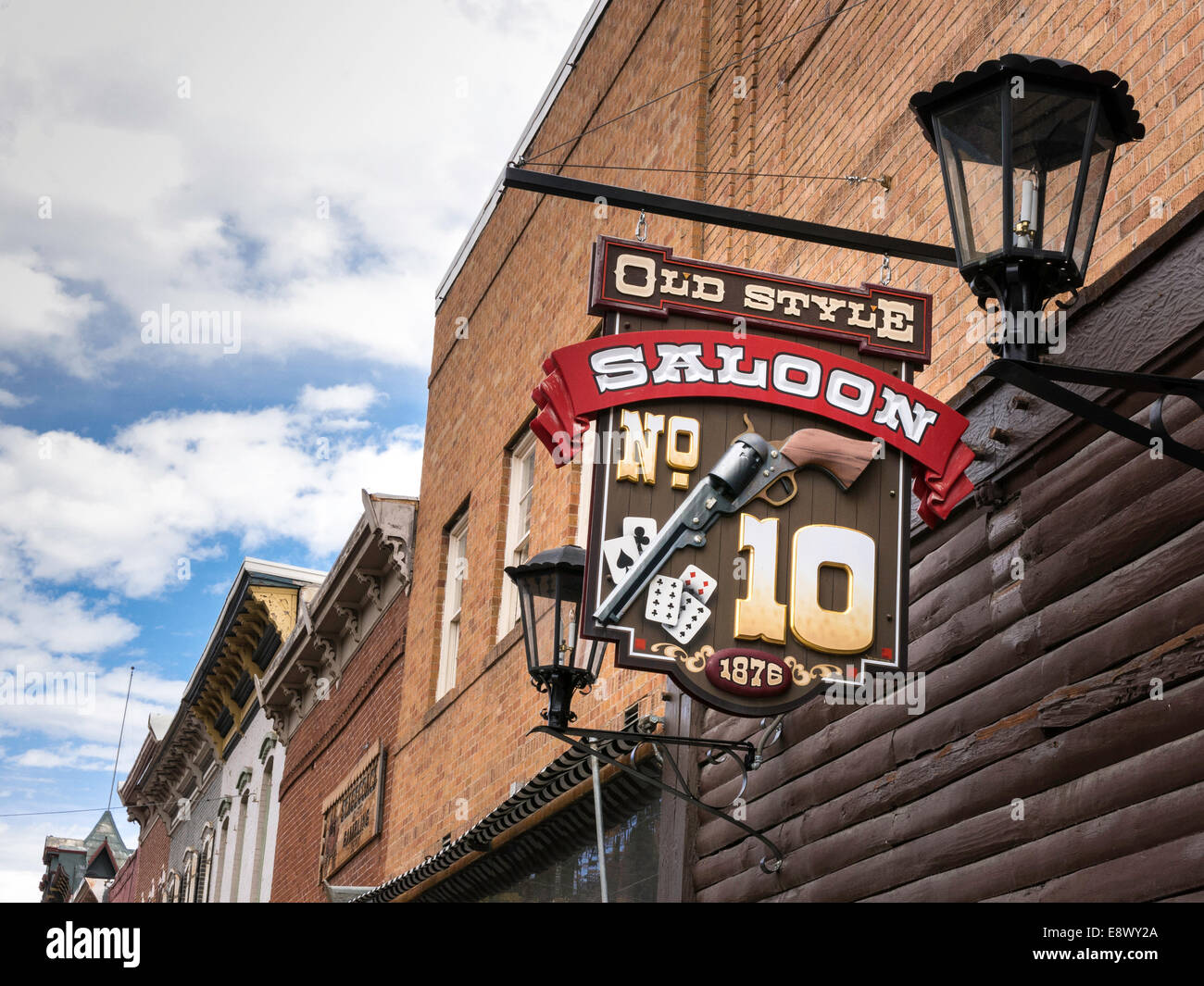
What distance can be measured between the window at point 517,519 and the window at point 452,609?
1351mm

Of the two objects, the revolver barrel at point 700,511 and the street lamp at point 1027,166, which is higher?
the street lamp at point 1027,166

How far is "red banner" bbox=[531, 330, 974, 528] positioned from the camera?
20.2 ft

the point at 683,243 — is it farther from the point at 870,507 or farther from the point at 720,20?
the point at 870,507

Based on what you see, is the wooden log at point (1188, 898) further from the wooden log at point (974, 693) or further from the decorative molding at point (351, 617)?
the decorative molding at point (351, 617)

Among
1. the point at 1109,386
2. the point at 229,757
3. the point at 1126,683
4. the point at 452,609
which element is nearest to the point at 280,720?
the point at 229,757

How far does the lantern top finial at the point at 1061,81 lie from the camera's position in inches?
198

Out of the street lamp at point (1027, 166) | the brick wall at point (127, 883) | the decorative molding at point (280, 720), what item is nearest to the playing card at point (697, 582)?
the street lamp at point (1027, 166)

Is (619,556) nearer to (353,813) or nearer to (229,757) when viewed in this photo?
(353,813)

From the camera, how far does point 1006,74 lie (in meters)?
5.07

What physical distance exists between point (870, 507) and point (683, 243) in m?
4.85

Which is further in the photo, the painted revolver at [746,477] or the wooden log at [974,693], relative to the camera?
the painted revolver at [746,477]

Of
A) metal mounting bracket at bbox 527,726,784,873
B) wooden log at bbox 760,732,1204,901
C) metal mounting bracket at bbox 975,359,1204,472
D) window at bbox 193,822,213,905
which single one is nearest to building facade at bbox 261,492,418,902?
window at bbox 193,822,213,905

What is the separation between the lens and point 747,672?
5793 millimetres

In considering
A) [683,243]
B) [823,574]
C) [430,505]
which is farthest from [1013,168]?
[430,505]
